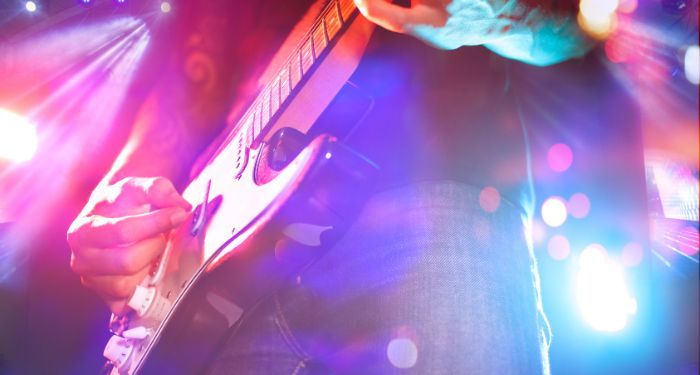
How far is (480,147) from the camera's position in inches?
24.8

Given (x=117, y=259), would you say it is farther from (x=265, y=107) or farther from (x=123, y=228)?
(x=265, y=107)

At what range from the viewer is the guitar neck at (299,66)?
714 mm

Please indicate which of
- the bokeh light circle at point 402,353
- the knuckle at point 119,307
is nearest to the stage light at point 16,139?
the knuckle at point 119,307

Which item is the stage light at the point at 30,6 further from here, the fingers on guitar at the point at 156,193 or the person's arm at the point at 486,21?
the person's arm at the point at 486,21

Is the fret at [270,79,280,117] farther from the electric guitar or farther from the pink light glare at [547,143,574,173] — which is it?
the pink light glare at [547,143,574,173]

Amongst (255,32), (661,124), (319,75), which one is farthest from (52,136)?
(661,124)

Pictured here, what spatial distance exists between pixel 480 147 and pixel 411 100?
130 mm

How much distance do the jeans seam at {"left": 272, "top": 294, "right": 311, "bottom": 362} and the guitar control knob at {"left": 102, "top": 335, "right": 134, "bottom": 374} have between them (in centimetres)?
31

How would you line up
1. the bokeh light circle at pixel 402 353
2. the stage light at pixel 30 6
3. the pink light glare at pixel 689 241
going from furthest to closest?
the stage light at pixel 30 6 → the pink light glare at pixel 689 241 → the bokeh light circle at pixel 402 353

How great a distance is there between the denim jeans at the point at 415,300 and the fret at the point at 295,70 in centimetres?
26

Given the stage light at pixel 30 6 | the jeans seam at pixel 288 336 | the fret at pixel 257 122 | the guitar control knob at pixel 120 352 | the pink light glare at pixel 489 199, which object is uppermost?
the stage light at pixel 30 6

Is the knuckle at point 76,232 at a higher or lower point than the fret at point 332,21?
lower

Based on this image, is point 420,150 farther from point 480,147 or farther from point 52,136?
point 52,136

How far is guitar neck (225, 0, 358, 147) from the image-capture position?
0.71 metres
